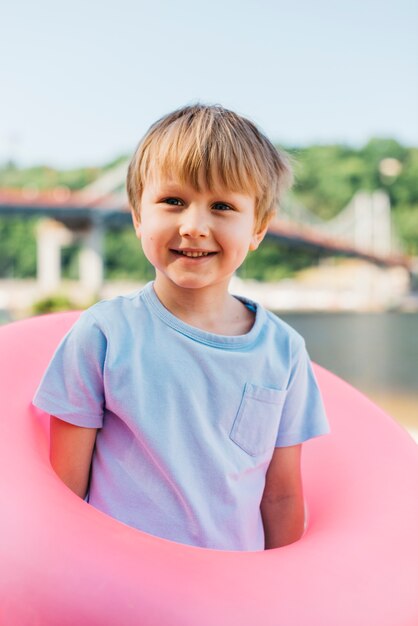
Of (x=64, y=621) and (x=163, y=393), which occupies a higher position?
(x=163, y=393)

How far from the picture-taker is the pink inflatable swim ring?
651mm

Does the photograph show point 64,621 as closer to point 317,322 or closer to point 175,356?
point 175,356

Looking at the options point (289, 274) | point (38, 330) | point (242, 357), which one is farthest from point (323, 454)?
point (289, 274)

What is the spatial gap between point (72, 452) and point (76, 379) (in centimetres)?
8

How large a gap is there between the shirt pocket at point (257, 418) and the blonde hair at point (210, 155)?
0.52ft

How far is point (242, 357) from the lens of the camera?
0.79 m

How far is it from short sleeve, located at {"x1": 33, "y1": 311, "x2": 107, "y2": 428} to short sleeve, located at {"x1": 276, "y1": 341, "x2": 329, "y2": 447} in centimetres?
20

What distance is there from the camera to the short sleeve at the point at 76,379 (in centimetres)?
74

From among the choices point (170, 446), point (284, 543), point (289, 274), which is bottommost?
point (289, 274)

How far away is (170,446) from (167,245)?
0.18 metres

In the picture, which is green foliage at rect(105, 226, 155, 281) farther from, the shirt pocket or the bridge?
the shirt pocket

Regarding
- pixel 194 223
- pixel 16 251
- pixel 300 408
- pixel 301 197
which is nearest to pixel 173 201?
pixel 194 223

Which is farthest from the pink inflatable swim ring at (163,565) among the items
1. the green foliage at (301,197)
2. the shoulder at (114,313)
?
the green foliage at (301,197)

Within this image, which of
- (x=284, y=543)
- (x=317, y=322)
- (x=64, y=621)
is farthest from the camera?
(x=317, y=322)
